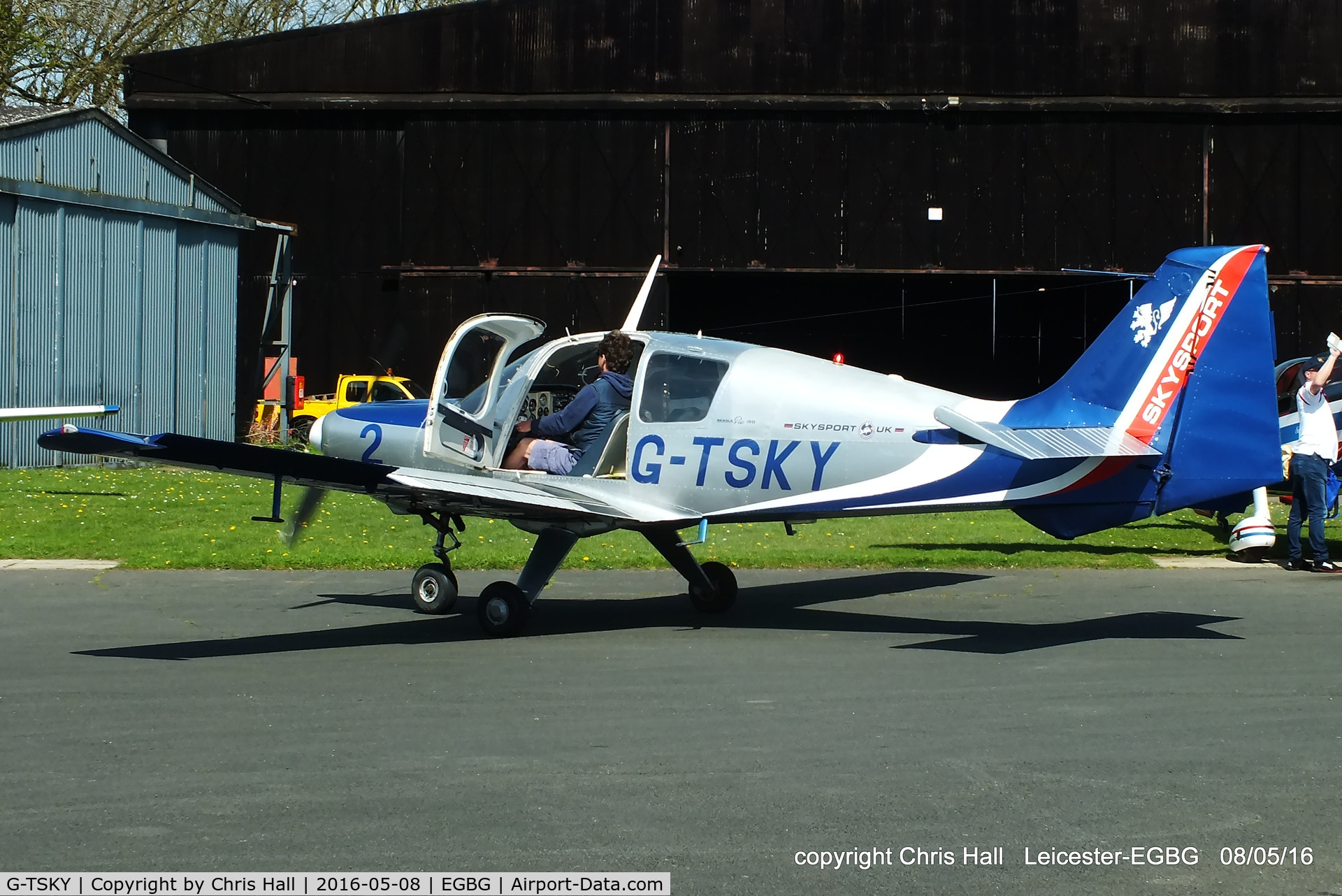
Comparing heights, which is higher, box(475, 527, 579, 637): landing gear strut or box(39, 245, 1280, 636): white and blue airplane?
box(39, 245, 1280, 636): white and blue airplane

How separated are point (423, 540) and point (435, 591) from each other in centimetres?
497

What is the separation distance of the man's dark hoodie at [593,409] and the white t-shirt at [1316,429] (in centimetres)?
744

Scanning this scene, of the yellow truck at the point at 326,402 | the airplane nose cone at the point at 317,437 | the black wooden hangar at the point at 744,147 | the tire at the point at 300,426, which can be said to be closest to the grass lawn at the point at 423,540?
the airplane nose cone at the point at 317,437

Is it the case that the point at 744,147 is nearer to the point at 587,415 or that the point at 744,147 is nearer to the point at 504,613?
the point at 587,415

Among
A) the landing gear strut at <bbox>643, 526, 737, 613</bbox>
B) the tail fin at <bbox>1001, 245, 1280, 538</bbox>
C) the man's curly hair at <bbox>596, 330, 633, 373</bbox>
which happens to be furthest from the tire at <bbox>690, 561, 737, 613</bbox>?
the tail fin at <bbox>1001, 245, 1280, 538</bbox>

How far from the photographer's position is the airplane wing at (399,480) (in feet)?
28.4

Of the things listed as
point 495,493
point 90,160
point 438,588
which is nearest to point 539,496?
point 495,493

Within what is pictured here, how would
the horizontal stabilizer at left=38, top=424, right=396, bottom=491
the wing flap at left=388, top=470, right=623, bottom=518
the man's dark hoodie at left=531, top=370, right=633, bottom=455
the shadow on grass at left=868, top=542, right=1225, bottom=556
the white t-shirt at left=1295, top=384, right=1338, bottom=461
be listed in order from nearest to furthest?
the horizontal stabilizer at left=38, top=424, right=396, bottom=491, the wing flap at left=388, top=470, right=623, bottom=518, the man's dark hoodie at left=531, top=370, right=633, bottom=455, the white t-shirt at left=1295, top=384, right=1338, bottom=461, the shadow on grass at left=868, top=542, right=1225, bottom=556

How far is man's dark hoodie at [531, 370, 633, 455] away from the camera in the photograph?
10.8 meters

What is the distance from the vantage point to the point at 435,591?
37.8ft

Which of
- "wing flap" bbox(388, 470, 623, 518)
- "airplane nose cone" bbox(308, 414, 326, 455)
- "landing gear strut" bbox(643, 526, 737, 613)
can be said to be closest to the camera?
"wing flap" bbox(388, 470, 623, 518)

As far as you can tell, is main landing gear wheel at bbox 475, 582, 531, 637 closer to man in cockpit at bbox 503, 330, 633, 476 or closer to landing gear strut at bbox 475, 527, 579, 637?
landing gear strut at bbox 475, 527, 579, 637

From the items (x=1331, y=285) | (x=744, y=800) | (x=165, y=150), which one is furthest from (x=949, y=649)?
(x=165, y=150)

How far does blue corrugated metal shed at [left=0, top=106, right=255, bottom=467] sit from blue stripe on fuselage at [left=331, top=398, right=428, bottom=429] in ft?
52.7
